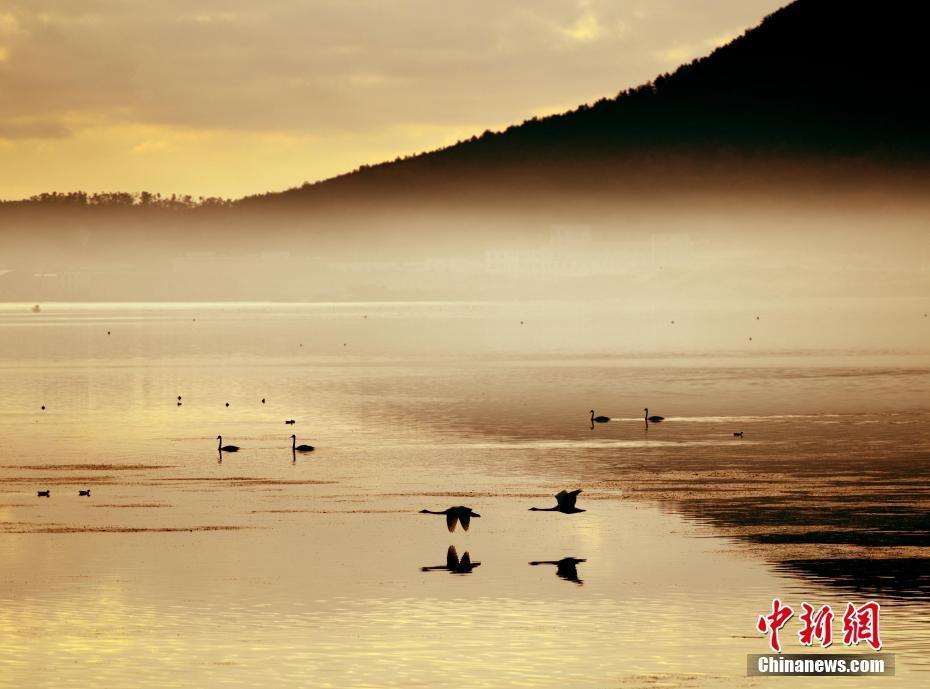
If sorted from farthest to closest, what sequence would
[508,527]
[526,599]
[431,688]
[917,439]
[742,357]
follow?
[742,357] → [917,439] → [508,527] → [526,599] → [431,688]

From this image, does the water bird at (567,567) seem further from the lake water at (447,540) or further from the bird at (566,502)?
the bird at (566,502)

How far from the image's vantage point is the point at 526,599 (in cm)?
2472

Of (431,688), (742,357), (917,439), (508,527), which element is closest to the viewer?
(431,688)

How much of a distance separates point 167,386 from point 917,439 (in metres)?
45.4

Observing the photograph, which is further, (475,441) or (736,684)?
(475,441)

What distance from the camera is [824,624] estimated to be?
22.5 meters

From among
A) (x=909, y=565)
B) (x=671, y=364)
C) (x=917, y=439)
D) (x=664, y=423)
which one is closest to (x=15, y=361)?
(x=671, y=364)

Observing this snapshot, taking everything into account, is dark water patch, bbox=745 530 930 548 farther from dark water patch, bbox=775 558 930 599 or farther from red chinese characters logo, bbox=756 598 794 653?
red chinese characters logo, bbox=756 598 794 653

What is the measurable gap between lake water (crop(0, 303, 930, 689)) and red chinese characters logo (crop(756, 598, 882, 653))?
0.61 ft

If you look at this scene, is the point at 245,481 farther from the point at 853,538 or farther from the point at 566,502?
the point at 853,538

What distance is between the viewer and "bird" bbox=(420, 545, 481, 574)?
26922 millimetres

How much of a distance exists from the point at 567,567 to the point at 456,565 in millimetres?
1895

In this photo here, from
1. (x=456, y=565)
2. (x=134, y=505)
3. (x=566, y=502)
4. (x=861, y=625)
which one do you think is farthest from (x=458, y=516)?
(x=134, y=505)

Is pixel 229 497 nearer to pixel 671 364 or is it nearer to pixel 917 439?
pixel 917 439
